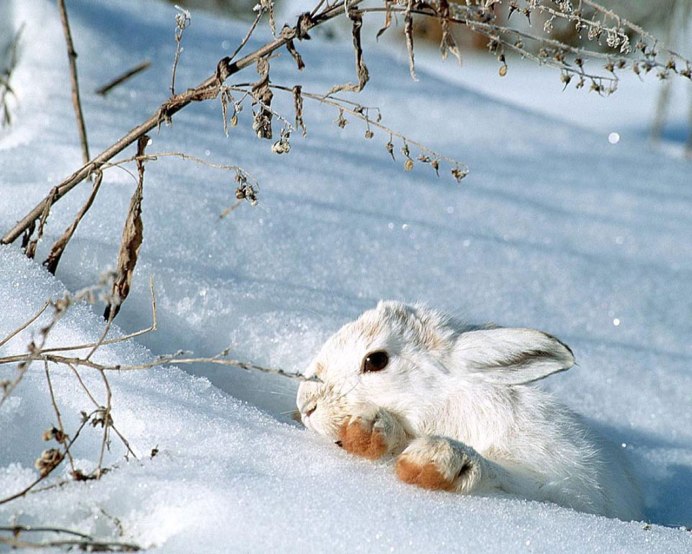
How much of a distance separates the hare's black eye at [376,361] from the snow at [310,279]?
13.0 inches

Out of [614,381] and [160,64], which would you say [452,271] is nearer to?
[614,381]

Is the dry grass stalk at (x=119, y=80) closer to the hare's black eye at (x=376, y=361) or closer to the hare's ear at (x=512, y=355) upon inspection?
the hare's black eye at (x=376, y=361)

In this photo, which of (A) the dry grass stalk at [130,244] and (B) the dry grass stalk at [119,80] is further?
(B) the dry grass stalk at [119,80]

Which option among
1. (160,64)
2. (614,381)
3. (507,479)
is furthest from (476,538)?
(160,64)

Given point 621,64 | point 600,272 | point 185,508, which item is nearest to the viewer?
point 185,508

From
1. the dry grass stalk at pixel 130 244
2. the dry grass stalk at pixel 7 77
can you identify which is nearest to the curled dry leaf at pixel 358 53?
the dry grass stalk at pixel 130 244

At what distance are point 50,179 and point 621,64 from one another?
2.12 meters

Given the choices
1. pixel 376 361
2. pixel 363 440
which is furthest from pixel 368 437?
pixel 376 361

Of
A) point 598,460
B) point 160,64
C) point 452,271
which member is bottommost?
point 598,460

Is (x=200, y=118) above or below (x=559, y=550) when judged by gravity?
above

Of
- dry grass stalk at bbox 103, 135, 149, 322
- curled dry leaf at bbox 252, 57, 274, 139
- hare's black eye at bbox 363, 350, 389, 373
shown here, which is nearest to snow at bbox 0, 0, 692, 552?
dry grass stalk at bbox 103, 135, 149, 322

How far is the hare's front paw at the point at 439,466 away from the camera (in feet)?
7.59

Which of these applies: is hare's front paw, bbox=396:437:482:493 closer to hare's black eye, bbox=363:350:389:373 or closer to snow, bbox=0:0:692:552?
snow, bbox=0:0:692:552

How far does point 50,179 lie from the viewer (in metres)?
3.61
